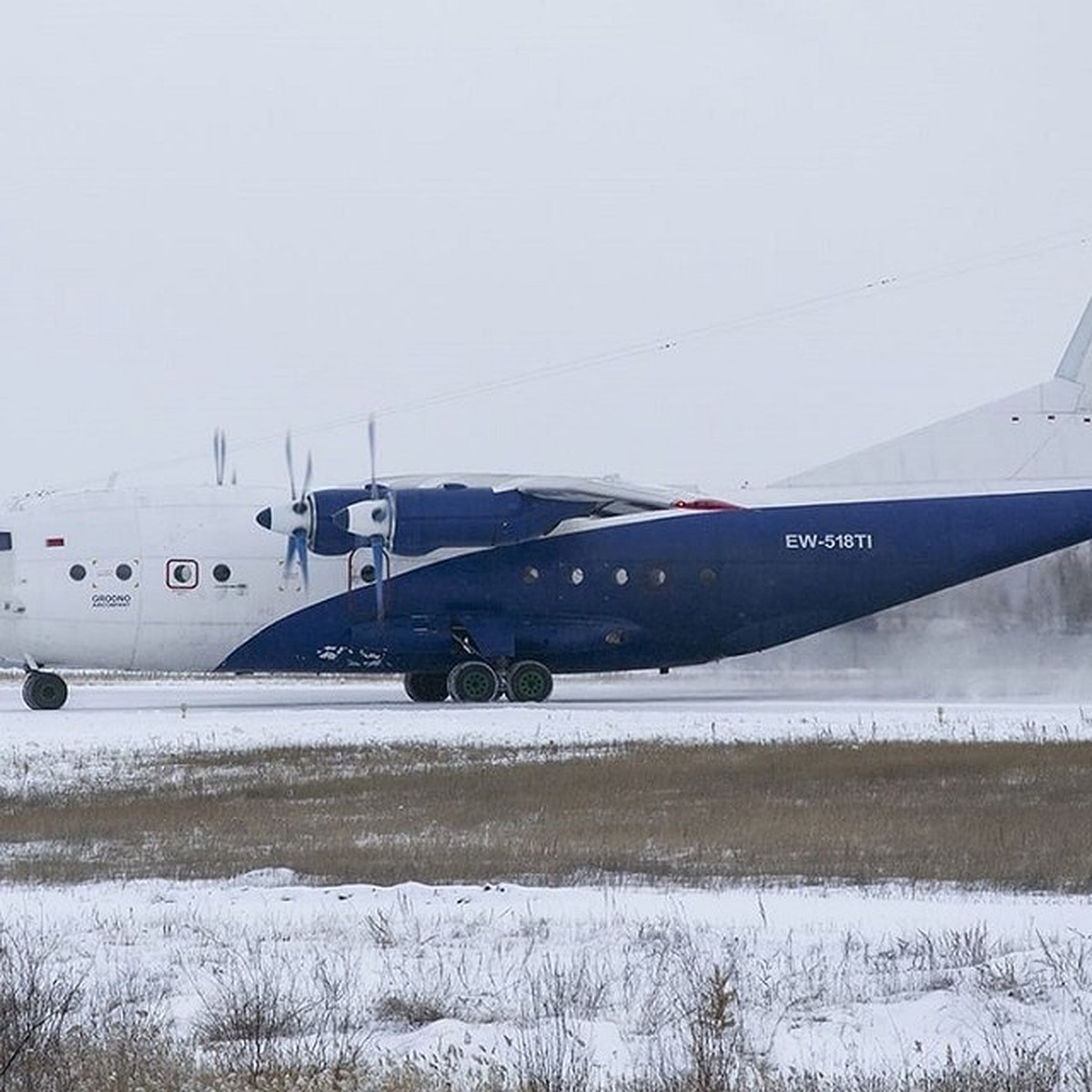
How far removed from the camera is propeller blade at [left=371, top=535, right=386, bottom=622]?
3772cm

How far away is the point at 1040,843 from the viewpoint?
17.2 meters

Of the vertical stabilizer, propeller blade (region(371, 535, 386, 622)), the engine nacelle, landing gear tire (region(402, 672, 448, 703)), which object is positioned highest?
the vertical stabilizer

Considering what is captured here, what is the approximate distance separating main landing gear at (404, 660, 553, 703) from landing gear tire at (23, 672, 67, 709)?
8.32 m

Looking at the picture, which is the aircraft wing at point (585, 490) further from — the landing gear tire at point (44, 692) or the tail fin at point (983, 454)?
the landing gear tire at point (44, 692)

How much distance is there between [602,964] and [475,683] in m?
27.8

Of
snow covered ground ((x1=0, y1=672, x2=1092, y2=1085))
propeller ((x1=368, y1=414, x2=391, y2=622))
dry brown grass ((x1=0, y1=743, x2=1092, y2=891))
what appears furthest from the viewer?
propeller ((x1=368, y1=414, x2=391, y2=622))

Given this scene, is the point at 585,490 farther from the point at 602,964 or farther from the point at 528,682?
the point at 602,964

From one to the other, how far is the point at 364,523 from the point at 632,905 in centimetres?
2447

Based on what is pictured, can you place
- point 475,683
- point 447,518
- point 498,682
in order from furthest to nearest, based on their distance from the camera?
1. point 498,682
2. point 475,683
3. point 447,518

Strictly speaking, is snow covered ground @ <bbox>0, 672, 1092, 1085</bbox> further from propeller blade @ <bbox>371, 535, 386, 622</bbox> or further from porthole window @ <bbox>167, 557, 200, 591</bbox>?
porthole window @ <bbox>167, 557, 200, 591</bbox>

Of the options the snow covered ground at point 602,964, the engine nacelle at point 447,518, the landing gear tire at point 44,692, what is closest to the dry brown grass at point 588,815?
the snow covered ground at point 602,964

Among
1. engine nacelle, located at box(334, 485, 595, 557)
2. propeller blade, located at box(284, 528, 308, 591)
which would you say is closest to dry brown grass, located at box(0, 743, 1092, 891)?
engine nacelle, located at box(334, 485, 595, 557)

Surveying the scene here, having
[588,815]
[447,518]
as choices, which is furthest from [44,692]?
[588,815]

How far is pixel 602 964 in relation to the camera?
11.6 metres
